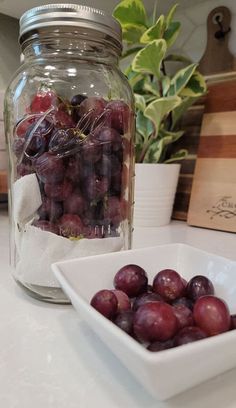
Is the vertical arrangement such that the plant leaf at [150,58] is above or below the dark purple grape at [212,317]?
above

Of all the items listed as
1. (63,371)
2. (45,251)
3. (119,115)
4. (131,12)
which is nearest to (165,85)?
(131,12)

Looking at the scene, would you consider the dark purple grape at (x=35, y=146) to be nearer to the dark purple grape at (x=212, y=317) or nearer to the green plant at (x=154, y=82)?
the dark purple grape at (x=212, y=317)

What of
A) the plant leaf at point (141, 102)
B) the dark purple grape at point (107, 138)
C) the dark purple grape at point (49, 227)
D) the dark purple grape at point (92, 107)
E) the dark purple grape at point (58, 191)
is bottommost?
the dark purple grape at point (49, 227)

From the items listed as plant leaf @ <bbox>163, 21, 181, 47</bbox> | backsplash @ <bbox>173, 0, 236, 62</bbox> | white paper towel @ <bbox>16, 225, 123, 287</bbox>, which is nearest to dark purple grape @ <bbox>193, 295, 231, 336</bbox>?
white paper towel @ <bbox>16, 225, 123, 287</bbox>

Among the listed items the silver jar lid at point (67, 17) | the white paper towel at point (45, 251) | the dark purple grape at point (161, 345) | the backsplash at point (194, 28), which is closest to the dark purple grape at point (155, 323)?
the dark purple grape at point (161, 345)

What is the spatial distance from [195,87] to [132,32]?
18 centimetres

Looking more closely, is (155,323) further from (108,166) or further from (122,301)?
(108,166)

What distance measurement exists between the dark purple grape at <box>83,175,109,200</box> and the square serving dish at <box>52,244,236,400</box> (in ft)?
0.20

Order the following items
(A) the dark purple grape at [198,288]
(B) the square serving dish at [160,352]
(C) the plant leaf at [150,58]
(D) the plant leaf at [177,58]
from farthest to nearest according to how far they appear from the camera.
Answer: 1. (D) the plant leaf at [177,58]
2. (C) the plant leaf at [150,58]
3. (A) the dark purple grape at [198,288]
4. (B) the square serving dish at [160,352]

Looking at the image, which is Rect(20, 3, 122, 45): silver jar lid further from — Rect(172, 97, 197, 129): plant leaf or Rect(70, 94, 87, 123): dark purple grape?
Rect(172, 97, 197, 129): plant leaf

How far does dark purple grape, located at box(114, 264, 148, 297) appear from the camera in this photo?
0.28 metres

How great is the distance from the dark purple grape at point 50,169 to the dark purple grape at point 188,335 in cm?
18

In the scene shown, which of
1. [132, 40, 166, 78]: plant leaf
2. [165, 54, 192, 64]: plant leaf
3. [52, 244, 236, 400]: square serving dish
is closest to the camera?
[52, 244, 236, 400]: square serving dish

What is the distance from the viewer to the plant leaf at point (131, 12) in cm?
66
